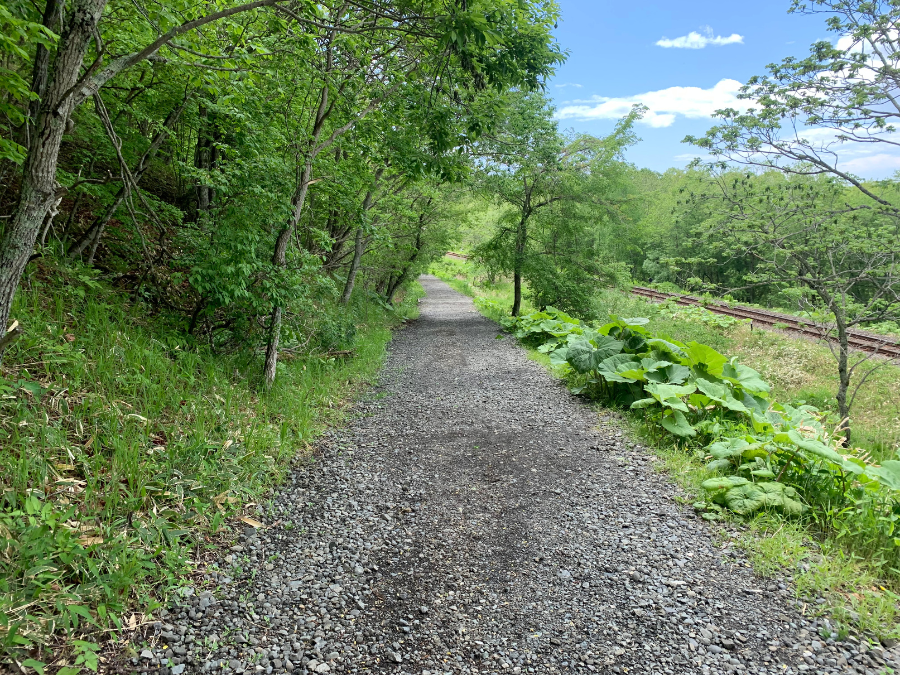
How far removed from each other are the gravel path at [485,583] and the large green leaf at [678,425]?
0.44 metres

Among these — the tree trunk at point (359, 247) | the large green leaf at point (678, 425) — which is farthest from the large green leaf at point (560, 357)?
the tree trunk at point (359, 247)

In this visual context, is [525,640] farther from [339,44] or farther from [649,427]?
[339,44]

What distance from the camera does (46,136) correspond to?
101 inches

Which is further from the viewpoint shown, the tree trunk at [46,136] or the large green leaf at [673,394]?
the large green leaf at [673,394]

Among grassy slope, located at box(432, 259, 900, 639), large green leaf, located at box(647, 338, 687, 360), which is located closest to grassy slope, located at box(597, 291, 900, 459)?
grassy slope, located at box(432, 259, 900, 639)

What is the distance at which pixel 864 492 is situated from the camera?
3.64m

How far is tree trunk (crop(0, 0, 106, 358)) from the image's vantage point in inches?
101

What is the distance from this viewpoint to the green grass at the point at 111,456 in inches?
86.8

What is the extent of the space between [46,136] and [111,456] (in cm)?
209

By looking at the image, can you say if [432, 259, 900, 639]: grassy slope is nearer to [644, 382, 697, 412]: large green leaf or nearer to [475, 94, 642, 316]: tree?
[644, 382, 697, 412]: large green leaf

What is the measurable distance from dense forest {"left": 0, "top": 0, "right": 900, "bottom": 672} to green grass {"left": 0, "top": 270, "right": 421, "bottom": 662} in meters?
0.02

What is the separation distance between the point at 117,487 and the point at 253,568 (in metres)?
1.02

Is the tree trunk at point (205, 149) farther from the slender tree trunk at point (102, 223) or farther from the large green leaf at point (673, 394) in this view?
the large green leaf at point (673, 394)

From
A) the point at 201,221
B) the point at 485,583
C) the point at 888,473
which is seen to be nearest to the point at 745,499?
the point at 888,473
